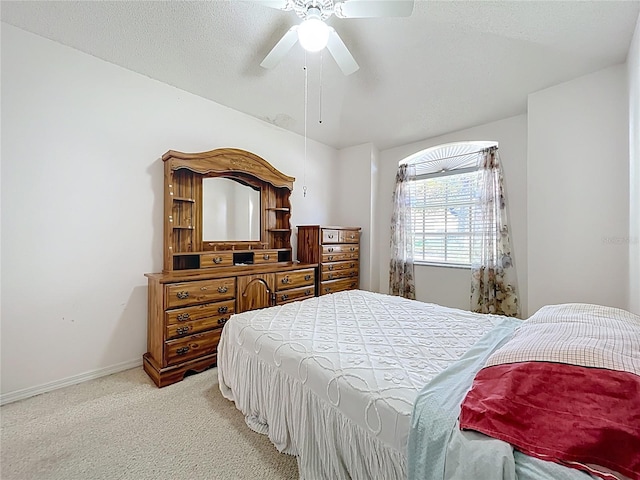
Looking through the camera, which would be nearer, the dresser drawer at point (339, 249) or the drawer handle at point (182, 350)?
the drawer handle at point (182, 350)

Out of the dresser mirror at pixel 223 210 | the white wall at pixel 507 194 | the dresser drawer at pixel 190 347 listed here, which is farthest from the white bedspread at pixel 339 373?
Answer: the white wall at pixel 507 194

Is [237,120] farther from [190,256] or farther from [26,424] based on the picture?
[26,424]

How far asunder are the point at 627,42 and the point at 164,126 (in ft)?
12.9

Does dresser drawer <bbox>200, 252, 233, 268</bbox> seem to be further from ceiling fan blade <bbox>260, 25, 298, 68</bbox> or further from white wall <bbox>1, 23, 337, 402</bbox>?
ceiling fan blade <bbox>260, 25, 298, 68</bbox>

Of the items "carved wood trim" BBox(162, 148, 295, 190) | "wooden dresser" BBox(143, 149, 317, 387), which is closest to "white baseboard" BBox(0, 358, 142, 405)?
"wooden dresser" BBox(143, 149, 317, 387)

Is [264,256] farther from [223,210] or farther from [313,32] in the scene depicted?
[313,32]

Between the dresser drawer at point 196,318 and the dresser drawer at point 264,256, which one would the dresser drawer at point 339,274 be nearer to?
the dresser drawer at point 264,256

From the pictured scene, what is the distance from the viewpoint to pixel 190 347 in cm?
238

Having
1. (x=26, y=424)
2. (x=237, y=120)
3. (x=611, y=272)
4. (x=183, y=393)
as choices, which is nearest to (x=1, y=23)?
(x=237, y=120)

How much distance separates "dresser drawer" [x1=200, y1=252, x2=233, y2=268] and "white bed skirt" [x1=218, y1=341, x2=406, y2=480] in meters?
1.29

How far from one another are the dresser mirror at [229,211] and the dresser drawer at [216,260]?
0.20m

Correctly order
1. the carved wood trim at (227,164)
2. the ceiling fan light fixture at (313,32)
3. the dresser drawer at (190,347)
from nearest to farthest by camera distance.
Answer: the ceiling fan light fixture at (313,32) < the dresser drawer at (190,347) < the carved wood trim at (227,164)

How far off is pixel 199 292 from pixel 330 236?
1.89 metres

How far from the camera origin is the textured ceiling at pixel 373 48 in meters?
1.87
